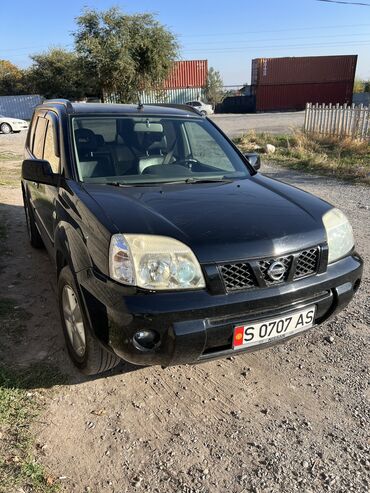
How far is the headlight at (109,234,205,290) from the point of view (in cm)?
217

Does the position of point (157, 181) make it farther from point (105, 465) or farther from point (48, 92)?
point (48, 92)

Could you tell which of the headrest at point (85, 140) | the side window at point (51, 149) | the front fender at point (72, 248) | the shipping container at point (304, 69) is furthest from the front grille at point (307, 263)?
the shipping container at point (304, 69)

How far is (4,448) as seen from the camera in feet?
7.28

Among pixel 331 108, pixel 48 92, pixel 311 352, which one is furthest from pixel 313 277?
pixel 48 92

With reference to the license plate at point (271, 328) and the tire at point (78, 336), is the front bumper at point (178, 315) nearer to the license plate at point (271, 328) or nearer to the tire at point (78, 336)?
the license plate at point (271, 328)

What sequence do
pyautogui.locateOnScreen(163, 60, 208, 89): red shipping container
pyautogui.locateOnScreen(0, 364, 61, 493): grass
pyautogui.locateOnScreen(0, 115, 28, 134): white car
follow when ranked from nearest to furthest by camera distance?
pyautogui.locateOnScreen(0, 364, 61, 493): grass, pyautogui.locateOnScreen(0, 115, 28, 134): white car, pyautogui.locateOnScreen(163, 60, 208, 89): red shipping container

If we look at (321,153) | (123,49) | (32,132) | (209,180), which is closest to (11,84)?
(123,49)

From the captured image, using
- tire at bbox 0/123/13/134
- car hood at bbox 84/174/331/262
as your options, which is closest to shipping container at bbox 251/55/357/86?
tire at bbox 0/123/13/134

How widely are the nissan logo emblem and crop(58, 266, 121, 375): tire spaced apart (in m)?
0.97

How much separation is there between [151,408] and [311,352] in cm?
125

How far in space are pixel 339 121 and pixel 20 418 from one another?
1501 centimetres

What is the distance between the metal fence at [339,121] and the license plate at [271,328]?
1282 cm

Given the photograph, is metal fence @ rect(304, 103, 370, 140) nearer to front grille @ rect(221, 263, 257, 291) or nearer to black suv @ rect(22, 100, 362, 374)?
black suv @ rect(22, 100, 362, 374)

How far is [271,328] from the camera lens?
2.37 meters
